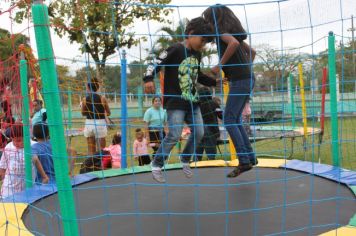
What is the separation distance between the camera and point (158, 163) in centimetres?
253

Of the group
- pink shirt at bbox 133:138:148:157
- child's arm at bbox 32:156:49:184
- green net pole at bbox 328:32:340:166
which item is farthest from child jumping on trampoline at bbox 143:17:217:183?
pink shirt at bbox 133:138:148:157

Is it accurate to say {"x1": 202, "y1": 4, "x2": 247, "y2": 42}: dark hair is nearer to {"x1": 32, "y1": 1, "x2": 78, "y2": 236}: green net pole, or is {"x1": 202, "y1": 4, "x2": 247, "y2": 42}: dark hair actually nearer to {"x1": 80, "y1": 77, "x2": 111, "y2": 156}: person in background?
{"x1": 32, "y1": 1, "x2": 78, "y2": 236}: green net pole

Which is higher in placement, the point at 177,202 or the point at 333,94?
the point at 333,94

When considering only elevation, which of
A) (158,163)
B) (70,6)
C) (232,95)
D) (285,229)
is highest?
(70,6)

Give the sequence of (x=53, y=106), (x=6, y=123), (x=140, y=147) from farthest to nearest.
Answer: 1. (x=140, y=147)
2. (x=6, y=123)
3. (x=53, y=106)

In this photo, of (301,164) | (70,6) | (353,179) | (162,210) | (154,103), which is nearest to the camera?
(162,210)

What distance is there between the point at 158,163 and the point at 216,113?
2.40m

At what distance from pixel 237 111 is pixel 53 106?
134 cm

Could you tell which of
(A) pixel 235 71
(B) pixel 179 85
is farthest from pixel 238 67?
(B) pixel 179 85

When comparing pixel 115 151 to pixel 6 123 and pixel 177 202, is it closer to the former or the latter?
pixel 6 123

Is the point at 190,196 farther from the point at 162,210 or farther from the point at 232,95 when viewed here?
the point at 232,95

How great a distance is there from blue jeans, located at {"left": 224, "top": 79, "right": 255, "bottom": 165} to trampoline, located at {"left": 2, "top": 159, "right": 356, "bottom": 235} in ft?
1.02

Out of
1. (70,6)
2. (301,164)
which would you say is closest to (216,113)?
(301,164)

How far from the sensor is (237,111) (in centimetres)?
248
